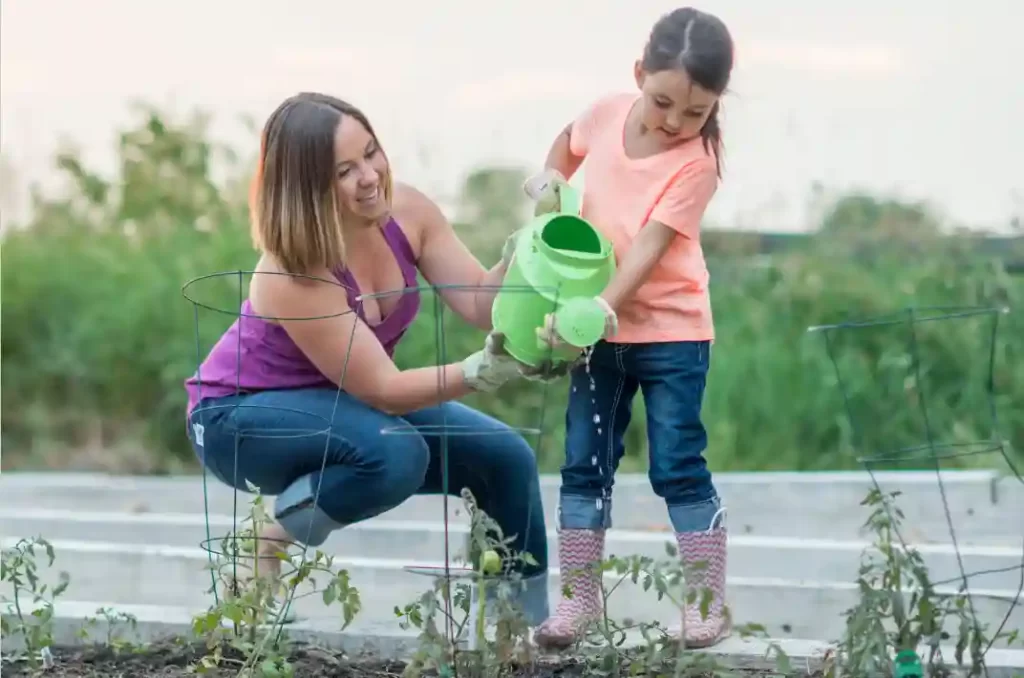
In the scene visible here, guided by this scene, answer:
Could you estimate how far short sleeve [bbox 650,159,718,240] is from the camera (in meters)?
2.15

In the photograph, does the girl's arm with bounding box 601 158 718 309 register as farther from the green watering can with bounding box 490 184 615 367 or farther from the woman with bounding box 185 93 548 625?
the woman with bounding box 185 93 548 625

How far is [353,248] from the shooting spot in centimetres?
233

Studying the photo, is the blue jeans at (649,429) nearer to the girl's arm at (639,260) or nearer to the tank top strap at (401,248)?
the girl's arm at (639,260)

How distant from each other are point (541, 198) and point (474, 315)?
32 centimetres

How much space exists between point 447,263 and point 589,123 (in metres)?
0.35

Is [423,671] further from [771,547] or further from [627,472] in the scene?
[627,472]

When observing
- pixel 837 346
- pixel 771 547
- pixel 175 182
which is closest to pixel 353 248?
pixel 771 547

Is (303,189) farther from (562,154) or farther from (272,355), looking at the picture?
(562,154)

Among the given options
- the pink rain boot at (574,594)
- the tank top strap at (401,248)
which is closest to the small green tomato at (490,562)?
the pink rain boot at (574,594)

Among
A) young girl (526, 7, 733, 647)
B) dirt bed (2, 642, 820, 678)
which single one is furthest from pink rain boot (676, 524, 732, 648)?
dirt bed (2, 642, 820, 678)

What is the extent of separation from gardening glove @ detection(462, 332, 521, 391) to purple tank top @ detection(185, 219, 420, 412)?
0.36 metres

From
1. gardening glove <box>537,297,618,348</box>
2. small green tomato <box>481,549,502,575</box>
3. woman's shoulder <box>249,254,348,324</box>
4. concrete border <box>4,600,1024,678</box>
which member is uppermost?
woman's shoulder <box>249,254,348,324</box>

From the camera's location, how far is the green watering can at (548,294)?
1.87 meters

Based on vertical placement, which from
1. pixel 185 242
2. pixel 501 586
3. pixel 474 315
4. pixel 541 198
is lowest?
pixel 501 586
